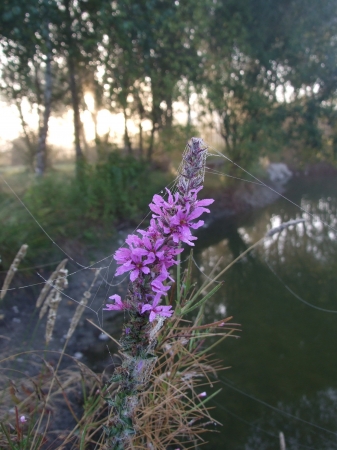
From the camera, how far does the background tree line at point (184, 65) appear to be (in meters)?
10.7

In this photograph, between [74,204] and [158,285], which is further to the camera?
[74,204]

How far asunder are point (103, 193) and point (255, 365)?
7.21 metres

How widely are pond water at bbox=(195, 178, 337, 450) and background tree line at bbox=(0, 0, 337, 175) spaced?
5174mm

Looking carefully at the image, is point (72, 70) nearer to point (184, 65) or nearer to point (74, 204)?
point (184, 65)

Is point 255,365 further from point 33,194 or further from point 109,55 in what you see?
point 109,55

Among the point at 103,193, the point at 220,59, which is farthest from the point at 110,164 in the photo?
the point at 220,59

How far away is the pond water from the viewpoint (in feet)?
14.1

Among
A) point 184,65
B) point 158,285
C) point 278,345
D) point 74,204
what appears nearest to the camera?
point 158,285

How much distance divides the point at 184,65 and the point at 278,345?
31.4 feet

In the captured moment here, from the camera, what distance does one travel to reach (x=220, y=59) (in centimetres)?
1423

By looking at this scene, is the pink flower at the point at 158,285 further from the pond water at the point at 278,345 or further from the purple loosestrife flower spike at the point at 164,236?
the pond water at the point at 278,345

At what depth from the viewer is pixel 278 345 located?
5938mm

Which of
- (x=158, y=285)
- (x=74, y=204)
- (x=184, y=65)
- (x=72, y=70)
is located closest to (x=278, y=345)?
(x=158, y=285)

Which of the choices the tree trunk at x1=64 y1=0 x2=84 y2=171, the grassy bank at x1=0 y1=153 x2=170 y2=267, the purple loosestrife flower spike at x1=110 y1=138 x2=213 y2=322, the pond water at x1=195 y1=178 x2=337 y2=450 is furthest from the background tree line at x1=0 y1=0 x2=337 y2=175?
the purple loosestrife flower spike at x1=110 y1=138 x2=213 y2=322
